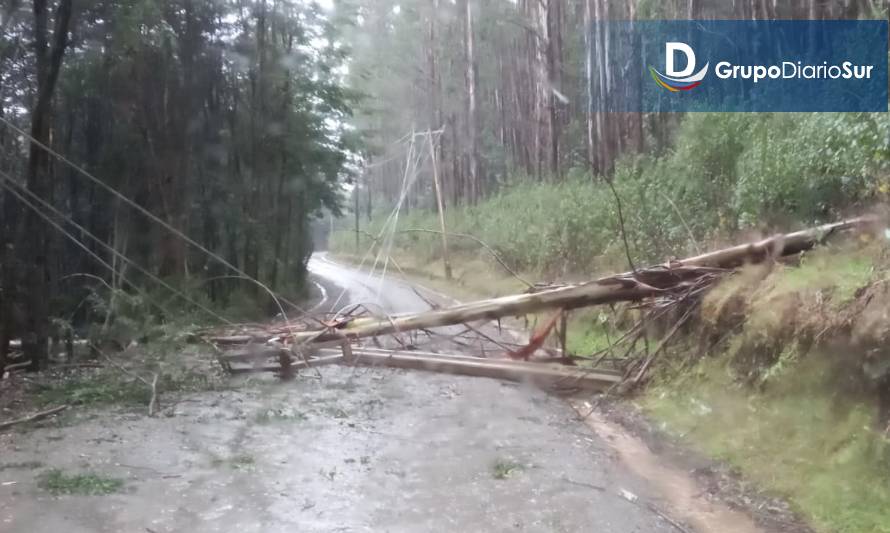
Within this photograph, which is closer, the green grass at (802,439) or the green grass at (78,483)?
the green grass at (802,439)

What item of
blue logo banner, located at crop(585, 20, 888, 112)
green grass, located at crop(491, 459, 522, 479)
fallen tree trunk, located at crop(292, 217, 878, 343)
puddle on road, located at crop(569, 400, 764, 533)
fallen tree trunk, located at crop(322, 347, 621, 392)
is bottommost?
puddle on road, located at crop(569, 400, 764, 533)

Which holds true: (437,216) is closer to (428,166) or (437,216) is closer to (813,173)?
(428,166)

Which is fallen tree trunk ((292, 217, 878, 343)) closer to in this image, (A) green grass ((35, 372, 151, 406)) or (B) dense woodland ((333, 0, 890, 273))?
(B) dense woodland ((333, 0, 890, 273))

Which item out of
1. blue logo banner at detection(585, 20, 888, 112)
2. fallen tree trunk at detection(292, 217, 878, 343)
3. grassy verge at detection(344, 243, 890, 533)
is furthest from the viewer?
blue logo banner at detection(585, 20, 888, 112)

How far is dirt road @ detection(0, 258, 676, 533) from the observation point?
245 inches

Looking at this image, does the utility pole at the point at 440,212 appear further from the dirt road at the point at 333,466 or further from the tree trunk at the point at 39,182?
the dirt road at the point at 333,466

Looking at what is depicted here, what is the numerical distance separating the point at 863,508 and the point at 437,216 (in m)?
24.9

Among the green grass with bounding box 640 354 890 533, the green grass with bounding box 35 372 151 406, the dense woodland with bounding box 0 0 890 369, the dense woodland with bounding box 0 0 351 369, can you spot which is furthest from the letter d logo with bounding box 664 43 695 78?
the green grass with bounding box 35 372 151 406

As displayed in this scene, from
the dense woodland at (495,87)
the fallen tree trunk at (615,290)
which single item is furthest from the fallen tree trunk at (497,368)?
the dense woodland at (495,87)

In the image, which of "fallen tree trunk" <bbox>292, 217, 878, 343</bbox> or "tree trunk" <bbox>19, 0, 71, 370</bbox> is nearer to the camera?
"fallen tree trunk" <bbox>292, 217, 878, 343</bbox>

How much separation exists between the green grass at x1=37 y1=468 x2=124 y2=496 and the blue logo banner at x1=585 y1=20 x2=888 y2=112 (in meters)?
8.97

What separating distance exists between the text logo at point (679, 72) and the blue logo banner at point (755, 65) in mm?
18

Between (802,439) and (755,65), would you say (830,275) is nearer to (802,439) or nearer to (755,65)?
(802,439)

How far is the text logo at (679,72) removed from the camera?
48.8 feet
